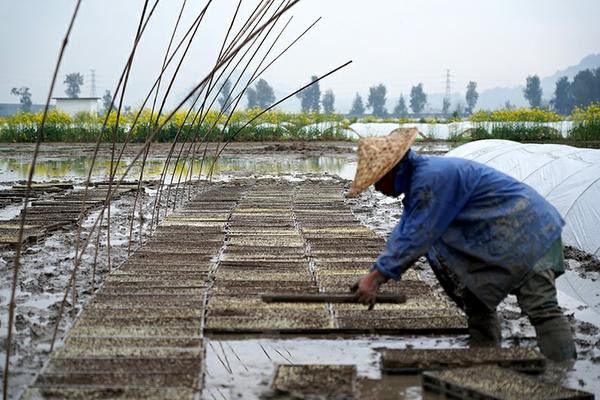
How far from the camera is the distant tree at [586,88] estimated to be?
2763 inches

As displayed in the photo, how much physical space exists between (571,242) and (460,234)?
323 centimetres

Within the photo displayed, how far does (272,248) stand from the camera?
571 centimetres

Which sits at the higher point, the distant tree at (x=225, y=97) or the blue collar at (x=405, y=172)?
the distant tree at (x=225, y=97)

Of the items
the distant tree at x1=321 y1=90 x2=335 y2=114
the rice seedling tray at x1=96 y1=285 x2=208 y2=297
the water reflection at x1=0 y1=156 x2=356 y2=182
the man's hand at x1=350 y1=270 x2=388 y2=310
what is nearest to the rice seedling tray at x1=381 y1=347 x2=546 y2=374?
the man's hand at x1=350 y1=270 x2=388 y2=310

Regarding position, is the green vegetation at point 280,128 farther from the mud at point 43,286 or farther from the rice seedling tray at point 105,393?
the rice seedling tray at point 105,393

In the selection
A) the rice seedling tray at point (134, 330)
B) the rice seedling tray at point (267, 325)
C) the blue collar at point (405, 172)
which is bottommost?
the rice seedling tray at point (267, 325)

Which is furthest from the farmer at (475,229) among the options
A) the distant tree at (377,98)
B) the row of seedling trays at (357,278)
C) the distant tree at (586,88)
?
the distant tree at (377,98)

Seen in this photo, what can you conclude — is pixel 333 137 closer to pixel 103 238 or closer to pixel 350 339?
pixel 103 238

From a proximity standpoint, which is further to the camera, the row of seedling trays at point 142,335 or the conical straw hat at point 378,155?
the conical straw hat at point 378,155

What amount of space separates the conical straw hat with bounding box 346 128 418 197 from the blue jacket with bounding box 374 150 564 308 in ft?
0.25

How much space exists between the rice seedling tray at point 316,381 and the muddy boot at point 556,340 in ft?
2.84

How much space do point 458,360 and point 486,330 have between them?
414mm

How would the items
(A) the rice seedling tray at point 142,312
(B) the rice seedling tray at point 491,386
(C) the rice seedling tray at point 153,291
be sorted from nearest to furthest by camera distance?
(B) the rice seedling tray at point 491,386
(A) the rice seedling tray at point 142,312
(C) the rice seedling tray at point 153,291

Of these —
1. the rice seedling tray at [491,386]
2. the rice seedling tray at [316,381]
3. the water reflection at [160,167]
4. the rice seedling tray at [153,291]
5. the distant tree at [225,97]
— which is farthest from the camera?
the water reflection at [160,167]
